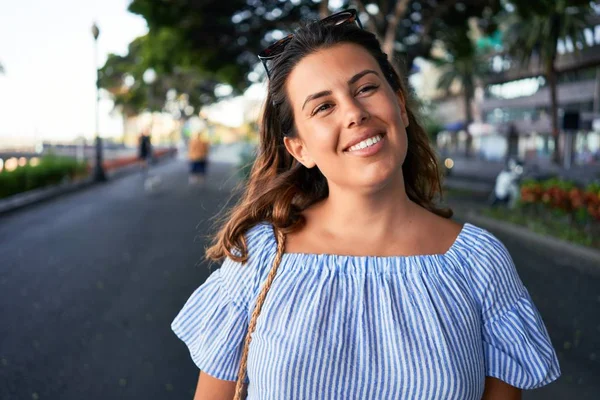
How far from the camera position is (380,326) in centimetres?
160

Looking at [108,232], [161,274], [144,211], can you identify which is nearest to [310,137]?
[161,274]

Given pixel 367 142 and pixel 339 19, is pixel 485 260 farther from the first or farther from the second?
pixel 339 19

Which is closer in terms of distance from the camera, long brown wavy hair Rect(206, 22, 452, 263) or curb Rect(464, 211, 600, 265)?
long brown wavy hair Rect(206, 22, 452, 263)

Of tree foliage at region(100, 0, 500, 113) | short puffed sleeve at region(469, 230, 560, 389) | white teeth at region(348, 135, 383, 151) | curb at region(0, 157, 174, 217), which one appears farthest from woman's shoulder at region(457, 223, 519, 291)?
curb at region(0, 157, 174, 217)

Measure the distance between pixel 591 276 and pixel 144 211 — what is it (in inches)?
359

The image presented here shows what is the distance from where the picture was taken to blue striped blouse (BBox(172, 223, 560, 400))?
1.58m

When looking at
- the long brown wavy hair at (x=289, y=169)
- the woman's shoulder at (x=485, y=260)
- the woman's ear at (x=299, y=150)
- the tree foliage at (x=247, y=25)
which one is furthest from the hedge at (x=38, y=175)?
the woman's shoulder at (x=485, y=260)

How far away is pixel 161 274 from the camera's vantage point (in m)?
7.20

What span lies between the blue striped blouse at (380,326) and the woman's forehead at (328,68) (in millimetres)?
483

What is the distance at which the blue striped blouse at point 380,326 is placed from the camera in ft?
5.19

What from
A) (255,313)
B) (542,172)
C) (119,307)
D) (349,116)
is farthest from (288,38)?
(542,172)

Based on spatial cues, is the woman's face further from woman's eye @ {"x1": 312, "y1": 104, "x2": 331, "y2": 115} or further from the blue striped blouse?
the blue striped blouse

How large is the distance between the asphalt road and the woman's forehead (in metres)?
0.89

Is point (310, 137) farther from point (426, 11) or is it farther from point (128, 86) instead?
point (128, 86)
